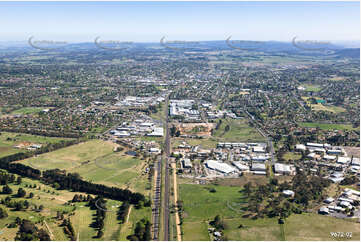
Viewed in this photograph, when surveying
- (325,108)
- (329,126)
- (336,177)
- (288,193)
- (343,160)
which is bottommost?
Answer: (288,193)

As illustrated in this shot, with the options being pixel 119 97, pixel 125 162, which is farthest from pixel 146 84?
pixel 125 162

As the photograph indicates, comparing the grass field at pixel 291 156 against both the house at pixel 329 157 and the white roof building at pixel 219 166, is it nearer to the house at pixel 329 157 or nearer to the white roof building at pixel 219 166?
the house at pixel 329 157

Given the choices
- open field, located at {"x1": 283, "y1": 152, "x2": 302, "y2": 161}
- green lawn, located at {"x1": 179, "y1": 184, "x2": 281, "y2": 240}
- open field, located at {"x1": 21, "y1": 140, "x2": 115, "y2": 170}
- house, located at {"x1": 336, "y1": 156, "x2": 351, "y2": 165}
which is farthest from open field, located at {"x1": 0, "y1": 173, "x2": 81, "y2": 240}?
house, located at {"x1": 336, "y1": 156, "x2": 351, "y2": 165}

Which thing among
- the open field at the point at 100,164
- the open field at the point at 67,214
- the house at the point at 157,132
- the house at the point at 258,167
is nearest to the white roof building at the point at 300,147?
the house at the point at 258,167

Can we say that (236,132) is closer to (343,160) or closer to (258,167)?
(258,167)

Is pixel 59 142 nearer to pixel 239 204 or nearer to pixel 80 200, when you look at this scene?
pixel 80 200

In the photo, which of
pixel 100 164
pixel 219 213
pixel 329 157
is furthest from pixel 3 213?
pixel 329 157

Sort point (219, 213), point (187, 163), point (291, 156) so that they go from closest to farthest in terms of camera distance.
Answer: point (219, 213)
point (187, 163)
point (291, 156)

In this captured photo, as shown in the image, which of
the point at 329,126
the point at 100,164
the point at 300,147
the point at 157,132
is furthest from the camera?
the point at 329,126
